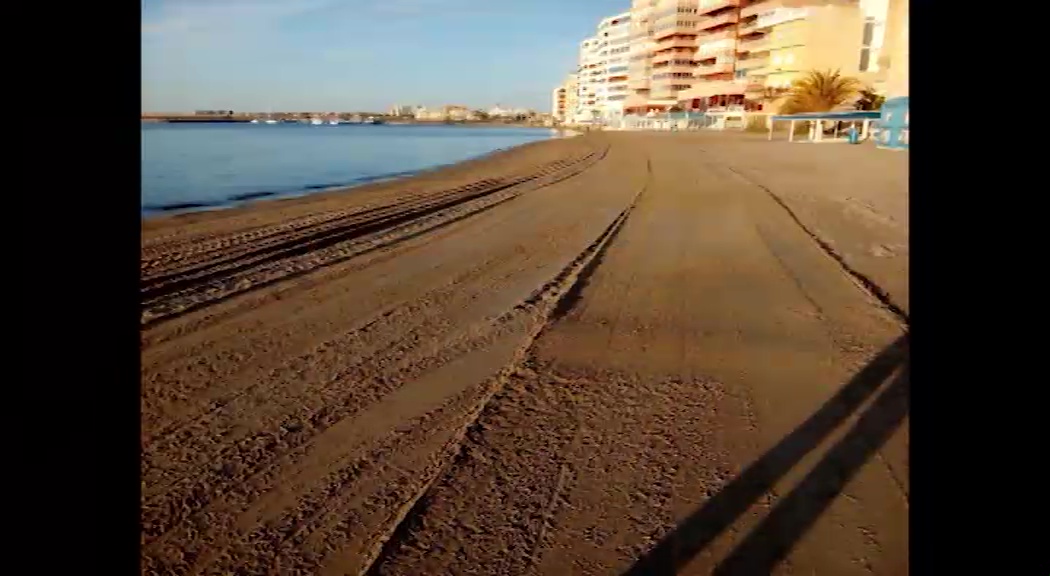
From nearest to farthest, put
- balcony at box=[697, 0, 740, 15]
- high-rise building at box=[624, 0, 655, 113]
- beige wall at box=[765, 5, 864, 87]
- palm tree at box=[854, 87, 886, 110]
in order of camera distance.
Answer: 1. palm tree at box=[854, 87, 886, 110]
2. beige wall at box=[765, 5, 864, 87]
3. balcony at box=[697, 0, 740, 15]
4. high-rise building at box=[624, 0, 655, 113]

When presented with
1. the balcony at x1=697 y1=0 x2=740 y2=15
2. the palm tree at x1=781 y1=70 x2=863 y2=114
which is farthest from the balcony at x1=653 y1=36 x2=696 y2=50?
the palm tree at x1=781 y1=70 x2=863 y2=114

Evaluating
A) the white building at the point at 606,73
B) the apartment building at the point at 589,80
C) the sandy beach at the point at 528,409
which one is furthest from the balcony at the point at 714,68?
A: the sandy beach at the point at 528,409

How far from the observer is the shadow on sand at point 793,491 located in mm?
2977

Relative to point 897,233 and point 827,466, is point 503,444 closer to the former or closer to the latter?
point 827,466

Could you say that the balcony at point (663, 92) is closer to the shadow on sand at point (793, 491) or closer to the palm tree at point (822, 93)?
the palm tree at point (822, 93)

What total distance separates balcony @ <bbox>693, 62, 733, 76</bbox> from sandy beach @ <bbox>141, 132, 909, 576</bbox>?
104 meters

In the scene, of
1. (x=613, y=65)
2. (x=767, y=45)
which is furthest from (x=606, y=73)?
(x=767, y=45)

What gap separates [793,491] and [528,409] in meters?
1.70

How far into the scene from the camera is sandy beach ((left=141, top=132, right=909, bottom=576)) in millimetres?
3107

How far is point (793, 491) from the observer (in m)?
3.51

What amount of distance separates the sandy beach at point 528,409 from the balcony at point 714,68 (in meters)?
104

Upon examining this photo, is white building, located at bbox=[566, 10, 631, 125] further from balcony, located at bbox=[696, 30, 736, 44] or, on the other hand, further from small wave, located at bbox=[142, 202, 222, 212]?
small wave, located at bbox=[142, 202, 222, 212]
